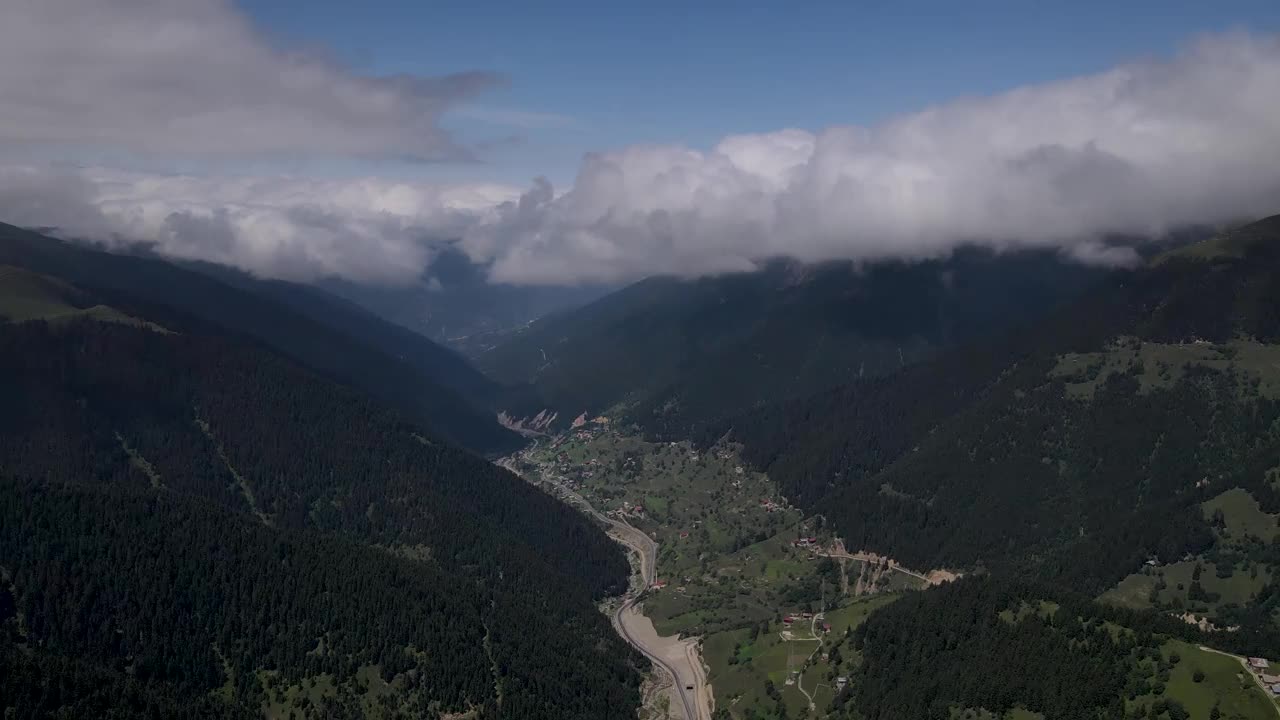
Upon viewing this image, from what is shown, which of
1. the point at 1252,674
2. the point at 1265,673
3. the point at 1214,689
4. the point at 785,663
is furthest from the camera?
the point at 785,663

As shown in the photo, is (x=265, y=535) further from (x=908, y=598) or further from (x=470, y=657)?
(x=908, y=598)

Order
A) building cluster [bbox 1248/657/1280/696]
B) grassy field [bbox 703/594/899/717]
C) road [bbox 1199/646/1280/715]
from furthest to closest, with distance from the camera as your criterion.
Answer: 1. grassy field [bbox 703/594/899/717]
2. building cluster [bbox 1248/657/1280/696]
3. road [bbox 1199/646/1280/715]

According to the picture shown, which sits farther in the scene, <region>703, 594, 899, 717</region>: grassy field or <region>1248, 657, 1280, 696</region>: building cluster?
<region>703, 594, 899, 717</region>: grassy field

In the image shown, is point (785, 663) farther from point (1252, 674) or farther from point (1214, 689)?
point (1252, 674)

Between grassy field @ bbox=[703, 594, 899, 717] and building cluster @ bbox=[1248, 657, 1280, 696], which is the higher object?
building cluster @ bbox=[1248, 657, 1280, 696]

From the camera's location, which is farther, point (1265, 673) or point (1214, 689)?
point (1265, 673)

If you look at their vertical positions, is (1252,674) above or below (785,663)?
above

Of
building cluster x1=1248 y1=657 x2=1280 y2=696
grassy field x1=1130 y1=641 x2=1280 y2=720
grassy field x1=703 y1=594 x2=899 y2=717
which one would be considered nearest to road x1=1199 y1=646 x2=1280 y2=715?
grassy field x1=1130 y1=641 x2=1280 y2=720

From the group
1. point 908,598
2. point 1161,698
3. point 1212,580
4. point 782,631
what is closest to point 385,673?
point 782,631

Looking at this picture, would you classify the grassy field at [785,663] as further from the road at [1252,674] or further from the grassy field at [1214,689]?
the road at [1252,674]

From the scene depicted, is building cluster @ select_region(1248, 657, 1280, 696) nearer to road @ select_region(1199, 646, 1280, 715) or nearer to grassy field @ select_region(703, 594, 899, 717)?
road @ select_region(1199, 646, 1280, 715)

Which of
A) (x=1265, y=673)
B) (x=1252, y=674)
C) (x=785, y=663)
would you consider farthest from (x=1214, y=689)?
(x=785, y=663)
